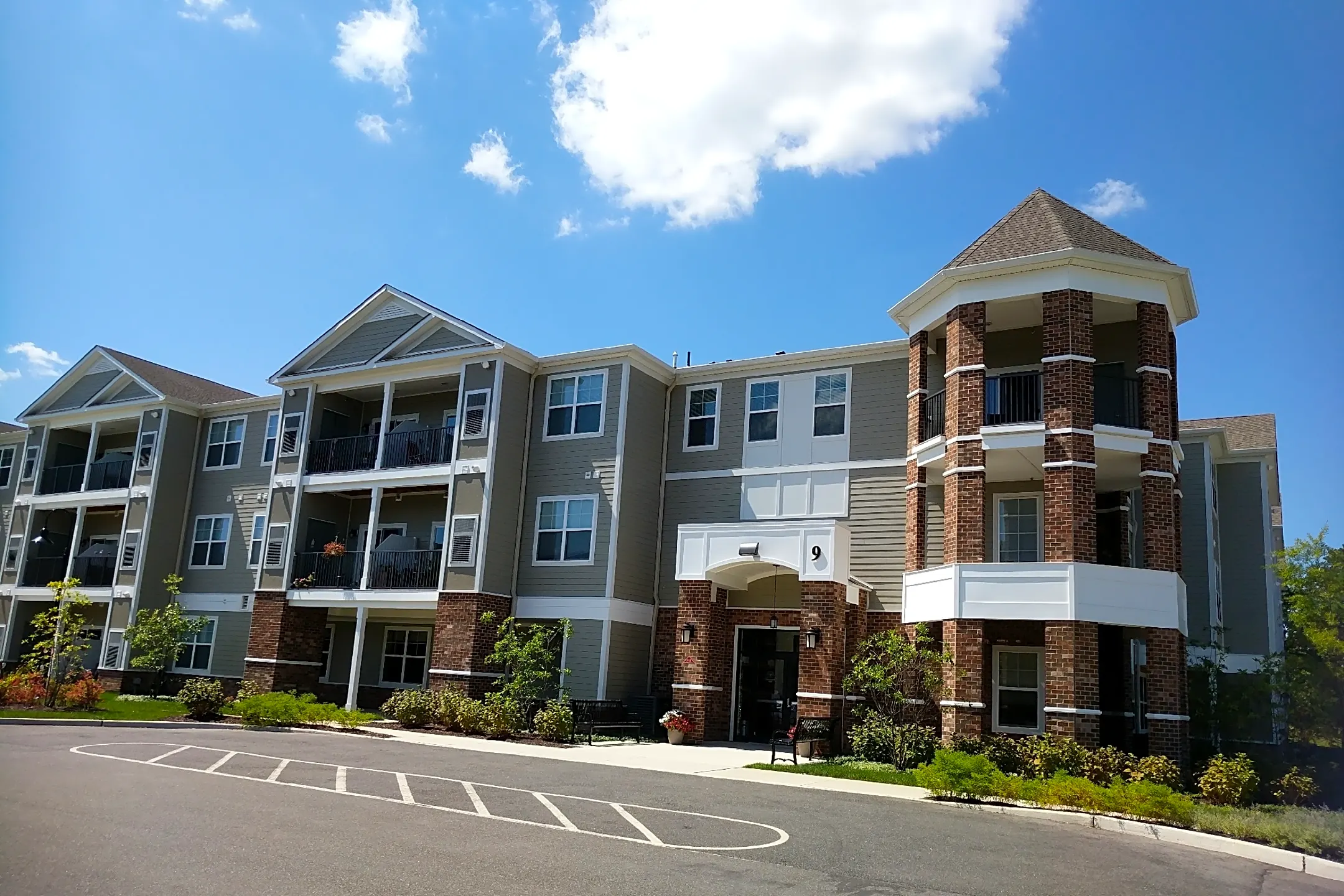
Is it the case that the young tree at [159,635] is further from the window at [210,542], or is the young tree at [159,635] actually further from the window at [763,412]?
the window at [763,412]

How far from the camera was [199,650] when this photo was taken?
31219 millimetres

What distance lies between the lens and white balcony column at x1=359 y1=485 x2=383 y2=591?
1038 inches

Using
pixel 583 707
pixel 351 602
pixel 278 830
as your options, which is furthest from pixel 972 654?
pixel 351 602

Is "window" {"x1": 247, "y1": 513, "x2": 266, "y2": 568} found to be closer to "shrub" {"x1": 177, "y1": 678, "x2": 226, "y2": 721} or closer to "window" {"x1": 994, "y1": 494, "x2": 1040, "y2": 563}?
"shrub" {"x1": 177, "y1": 678, "x2": 226, "y2": 721}

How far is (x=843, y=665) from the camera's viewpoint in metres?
20.8

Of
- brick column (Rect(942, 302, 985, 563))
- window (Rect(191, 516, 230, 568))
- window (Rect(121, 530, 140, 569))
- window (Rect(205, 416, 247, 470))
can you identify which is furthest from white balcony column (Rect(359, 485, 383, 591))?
brick column (Rect(942, 302, 985, 563))

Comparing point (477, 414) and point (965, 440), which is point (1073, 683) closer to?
point (965, 440)

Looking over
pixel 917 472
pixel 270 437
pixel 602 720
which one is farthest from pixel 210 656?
pixel 917 472

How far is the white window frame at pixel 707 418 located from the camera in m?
25.5

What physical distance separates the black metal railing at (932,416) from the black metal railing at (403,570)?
1232 centimetres

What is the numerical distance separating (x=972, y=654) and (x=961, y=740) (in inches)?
60.5

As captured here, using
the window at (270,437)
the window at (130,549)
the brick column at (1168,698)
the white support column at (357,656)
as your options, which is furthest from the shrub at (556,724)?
the window at (130,549)

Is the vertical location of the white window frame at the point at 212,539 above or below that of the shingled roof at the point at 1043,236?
below

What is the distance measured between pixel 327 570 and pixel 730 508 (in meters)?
11.3
